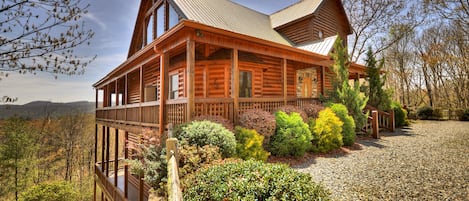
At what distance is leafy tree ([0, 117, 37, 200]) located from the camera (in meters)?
16.3

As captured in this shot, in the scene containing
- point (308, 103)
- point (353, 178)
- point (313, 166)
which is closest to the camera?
point (353, 178)

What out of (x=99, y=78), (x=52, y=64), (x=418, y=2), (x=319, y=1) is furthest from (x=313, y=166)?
(x=418, y=2)

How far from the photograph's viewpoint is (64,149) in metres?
22.9

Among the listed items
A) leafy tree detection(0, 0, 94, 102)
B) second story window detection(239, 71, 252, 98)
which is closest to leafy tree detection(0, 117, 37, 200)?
leafy tree detection(0, 0, 94, 102)

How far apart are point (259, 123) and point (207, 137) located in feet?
7.06

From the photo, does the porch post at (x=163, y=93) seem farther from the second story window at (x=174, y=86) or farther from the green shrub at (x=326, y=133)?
the green shrub at (x=326, y=133)

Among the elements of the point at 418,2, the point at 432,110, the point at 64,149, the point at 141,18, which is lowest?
the point at 64,149

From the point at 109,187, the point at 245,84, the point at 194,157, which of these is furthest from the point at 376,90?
the point at 109,187

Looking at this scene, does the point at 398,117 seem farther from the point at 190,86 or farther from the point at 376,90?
the point at 190,86

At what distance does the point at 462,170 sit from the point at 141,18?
16645 mm

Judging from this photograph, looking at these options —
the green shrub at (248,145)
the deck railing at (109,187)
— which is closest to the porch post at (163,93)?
the green shrub at (248,145)

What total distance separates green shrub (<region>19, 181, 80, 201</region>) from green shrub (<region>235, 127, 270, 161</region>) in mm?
17649

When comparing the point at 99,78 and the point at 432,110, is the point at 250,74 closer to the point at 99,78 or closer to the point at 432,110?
the point at 99,78

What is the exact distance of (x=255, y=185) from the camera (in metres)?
2.57
